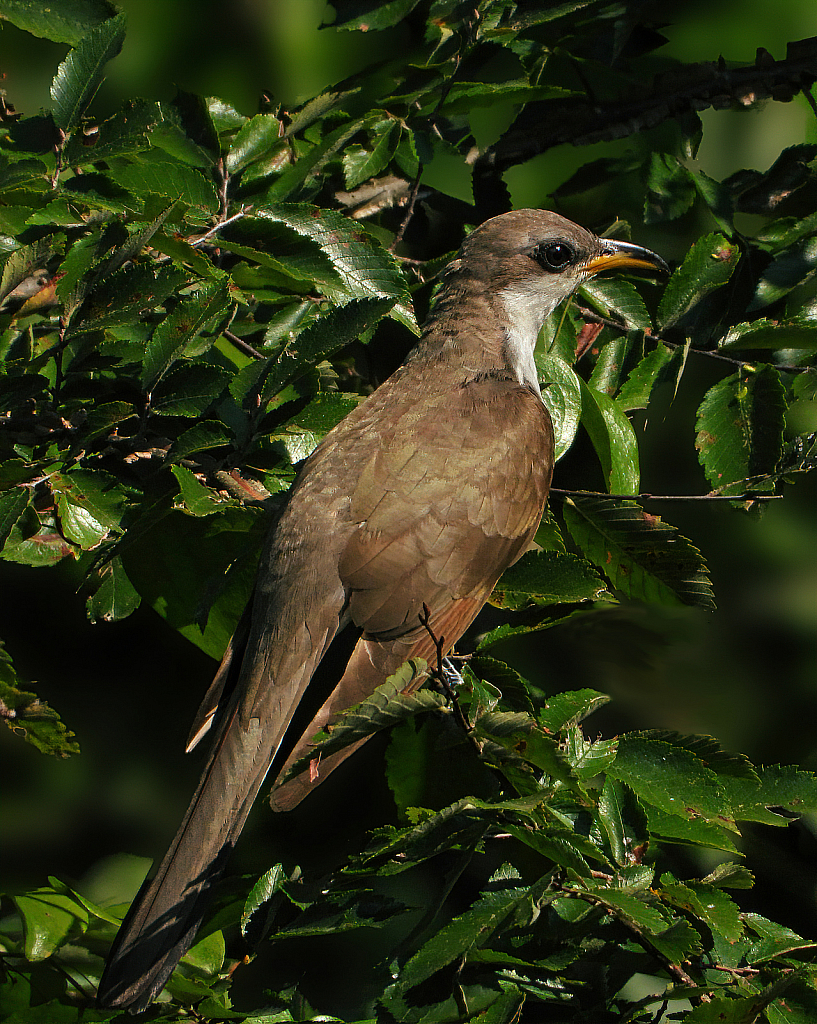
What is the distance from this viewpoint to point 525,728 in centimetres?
124

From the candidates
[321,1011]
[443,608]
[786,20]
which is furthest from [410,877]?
[786,20]

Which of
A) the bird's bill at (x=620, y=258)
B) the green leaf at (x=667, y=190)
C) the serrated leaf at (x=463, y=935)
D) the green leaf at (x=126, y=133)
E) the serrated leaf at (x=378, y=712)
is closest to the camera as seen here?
the serrated leaf at (x=378, y=712)

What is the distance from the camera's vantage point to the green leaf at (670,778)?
5.03 feet

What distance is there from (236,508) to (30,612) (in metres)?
0.83

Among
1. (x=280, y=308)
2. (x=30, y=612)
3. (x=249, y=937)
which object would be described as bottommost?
(x=249, y=937)

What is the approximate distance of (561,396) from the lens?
2.16 meters

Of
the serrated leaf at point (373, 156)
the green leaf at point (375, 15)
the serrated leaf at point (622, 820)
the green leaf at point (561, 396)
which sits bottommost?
the serrated leaf at point (622, 820)

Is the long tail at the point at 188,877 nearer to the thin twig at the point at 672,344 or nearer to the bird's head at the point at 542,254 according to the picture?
the thin twig at the point at 672,344

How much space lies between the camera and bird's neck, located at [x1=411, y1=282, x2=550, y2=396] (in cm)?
255

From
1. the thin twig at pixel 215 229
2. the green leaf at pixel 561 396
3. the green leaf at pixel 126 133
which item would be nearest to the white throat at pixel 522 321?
the green leaf at pixel 561 396

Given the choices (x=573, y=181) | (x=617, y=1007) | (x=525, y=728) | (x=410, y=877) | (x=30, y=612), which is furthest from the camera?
(x=573, y=181)

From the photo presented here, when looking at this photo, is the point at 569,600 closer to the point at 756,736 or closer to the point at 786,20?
the point at 756,736

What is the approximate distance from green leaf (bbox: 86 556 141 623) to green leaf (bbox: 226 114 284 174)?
1090 mm

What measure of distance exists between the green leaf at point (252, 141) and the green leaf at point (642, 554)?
127 cm
